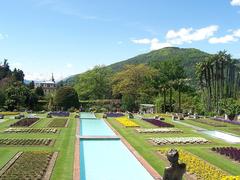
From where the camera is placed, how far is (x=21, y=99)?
6644 centimetres

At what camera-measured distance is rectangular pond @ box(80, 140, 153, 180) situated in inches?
722

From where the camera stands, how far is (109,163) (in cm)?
2123

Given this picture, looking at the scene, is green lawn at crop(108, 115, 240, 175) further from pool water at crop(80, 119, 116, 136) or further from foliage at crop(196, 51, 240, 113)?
foliage at crop(196, 51, 240, 113)

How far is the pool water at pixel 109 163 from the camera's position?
18.3 meters

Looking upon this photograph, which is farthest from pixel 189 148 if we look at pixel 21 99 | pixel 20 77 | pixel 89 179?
pixel 20 77

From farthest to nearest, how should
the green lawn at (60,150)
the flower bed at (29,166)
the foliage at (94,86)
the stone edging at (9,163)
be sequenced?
the foliage at (94,86) < the green lawn at (60,150) < the stone edging at (9,163) < the flower bed at (29,166)

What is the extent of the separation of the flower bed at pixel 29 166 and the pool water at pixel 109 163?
5.81 ft

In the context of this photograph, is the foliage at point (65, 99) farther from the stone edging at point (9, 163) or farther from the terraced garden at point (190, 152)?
the stone edging at point (9, 163)

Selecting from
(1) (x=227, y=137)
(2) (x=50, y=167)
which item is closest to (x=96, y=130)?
(1) (x=227, y=137)

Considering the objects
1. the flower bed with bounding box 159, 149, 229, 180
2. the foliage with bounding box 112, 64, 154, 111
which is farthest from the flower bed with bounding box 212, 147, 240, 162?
the foliage with bounding box 112, 64, 154, 111

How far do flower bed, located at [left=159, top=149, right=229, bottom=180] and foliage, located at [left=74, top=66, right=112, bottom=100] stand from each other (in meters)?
73.0

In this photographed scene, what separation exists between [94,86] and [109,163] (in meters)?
73.0

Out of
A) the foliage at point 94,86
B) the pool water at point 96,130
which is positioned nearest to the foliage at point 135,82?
the foliage at point 94,86

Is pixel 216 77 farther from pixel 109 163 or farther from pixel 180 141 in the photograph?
pixel 109 163
